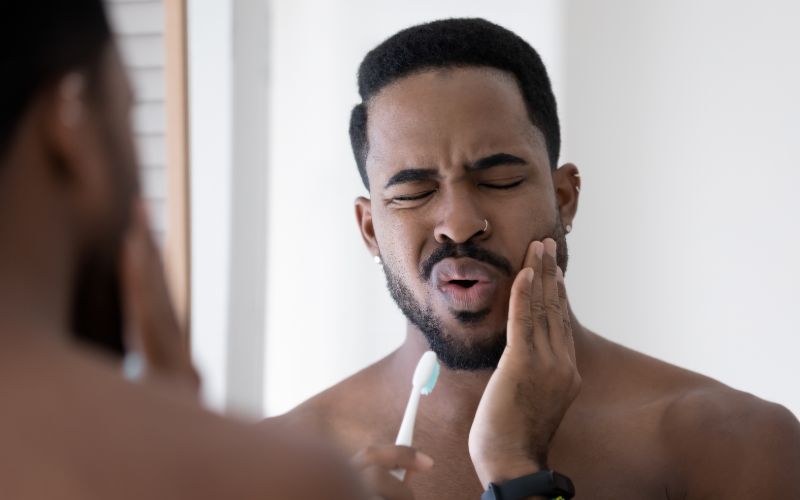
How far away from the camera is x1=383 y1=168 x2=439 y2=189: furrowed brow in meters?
1.34

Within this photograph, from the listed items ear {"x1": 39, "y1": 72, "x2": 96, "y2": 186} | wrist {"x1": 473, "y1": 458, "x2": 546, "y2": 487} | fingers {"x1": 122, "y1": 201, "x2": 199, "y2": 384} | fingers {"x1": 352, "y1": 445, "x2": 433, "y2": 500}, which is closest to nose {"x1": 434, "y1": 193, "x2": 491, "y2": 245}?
wrist {"x1": 473, "y1": 458, "x2": 546, "y2": 487}

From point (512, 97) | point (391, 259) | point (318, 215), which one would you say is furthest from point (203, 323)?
point (512, 97)

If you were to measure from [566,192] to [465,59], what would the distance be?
255 millimetres

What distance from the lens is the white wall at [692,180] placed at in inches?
72.8

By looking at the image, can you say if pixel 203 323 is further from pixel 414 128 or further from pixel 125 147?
pixel 125 147

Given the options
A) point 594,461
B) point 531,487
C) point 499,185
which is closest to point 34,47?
point 531,487

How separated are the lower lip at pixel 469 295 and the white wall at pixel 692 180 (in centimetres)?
72

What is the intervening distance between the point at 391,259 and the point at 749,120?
0.85 m

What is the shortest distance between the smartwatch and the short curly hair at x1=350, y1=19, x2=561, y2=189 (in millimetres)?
516

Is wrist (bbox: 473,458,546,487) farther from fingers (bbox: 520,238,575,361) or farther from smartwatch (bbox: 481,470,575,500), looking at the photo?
fingers (bbox: 520,238,575,361)

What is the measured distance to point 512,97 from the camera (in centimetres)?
140

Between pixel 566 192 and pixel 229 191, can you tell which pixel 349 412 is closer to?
pixel 566 192

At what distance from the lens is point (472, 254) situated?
1.30 meters

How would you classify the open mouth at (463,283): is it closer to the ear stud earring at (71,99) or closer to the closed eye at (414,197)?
the closed eye at (414,197)
